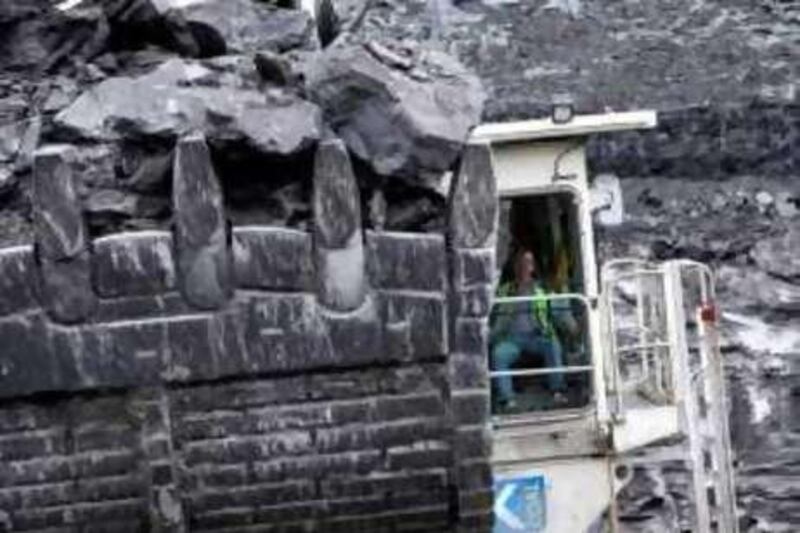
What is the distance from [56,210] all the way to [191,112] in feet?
1.05

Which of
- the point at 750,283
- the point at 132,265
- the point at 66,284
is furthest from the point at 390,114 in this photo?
the point at 750,283

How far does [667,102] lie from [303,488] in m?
9.55

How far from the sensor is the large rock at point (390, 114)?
349 cm

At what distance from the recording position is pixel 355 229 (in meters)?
3.41

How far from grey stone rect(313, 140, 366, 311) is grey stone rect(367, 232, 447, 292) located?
0.03 meters

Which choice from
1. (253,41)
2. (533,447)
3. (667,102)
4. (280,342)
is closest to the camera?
(280,342)

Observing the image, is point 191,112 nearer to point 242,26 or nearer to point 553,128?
point 242,26

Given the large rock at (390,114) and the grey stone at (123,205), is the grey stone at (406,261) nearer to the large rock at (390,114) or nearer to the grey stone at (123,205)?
the large rock at (390,114)

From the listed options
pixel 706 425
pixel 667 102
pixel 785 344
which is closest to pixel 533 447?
pixel 706 425

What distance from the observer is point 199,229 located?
3.35 m

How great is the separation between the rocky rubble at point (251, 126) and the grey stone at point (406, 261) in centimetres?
8

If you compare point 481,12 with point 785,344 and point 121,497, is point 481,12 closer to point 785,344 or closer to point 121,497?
point 785,344

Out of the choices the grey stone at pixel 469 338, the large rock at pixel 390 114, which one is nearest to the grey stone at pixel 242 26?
the large rock at pixel 390 114

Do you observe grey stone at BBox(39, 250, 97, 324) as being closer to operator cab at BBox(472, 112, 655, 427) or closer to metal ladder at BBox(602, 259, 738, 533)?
operator cab at BBox(472, 112, 655, 427)
